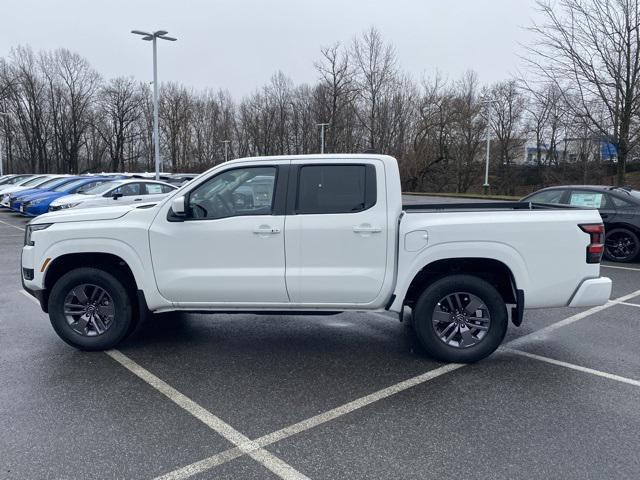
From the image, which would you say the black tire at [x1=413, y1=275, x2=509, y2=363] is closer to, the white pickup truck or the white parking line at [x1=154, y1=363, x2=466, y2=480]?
the white pickup truck

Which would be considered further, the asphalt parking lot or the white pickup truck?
the white pickup truck

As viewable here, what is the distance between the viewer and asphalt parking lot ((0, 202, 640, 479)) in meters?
3.21

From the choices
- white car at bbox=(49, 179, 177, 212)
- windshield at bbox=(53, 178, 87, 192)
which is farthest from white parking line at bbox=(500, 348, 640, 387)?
windshield at bbox=(53, 178, 87, 192)

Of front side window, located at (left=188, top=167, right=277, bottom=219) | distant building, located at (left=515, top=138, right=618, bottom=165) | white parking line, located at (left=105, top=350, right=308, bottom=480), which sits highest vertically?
distant building, located at (left=515, top=138, right=618, bottom=165)

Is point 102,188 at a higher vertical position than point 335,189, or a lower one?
lower

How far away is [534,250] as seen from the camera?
4.68 m

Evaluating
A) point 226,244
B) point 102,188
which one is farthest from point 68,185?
point 226,244

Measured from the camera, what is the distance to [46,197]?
18.1 m

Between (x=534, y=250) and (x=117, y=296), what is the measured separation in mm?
3973

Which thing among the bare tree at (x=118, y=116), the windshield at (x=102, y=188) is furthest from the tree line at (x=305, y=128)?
the windshield at (x=102, y=188)

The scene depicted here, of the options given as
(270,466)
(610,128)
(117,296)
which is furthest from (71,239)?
(610,128)

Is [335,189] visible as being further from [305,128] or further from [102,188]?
[305,128]

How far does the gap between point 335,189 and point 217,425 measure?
2.33m

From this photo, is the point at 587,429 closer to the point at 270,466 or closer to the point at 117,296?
the point at 270,466
